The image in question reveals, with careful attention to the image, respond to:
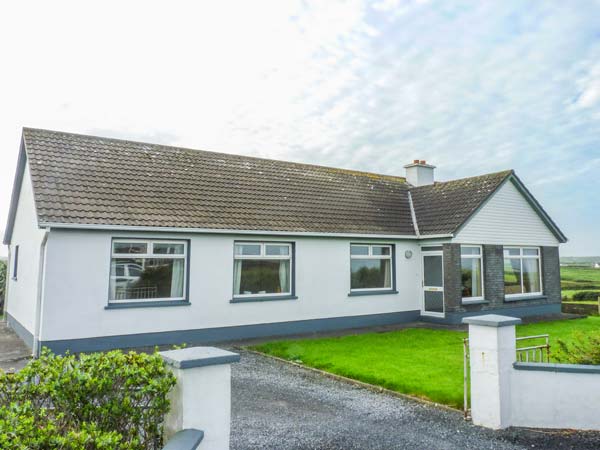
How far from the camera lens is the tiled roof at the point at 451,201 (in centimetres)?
1581

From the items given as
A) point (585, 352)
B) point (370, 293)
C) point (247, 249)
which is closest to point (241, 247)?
point (247, 249)

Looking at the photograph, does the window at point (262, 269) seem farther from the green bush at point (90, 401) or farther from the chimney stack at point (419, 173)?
the chimney stack at point (419, 173)

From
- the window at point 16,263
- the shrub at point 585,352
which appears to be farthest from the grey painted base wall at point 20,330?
the shrub at point 585,352

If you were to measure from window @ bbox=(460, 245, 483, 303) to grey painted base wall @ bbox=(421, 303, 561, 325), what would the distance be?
726 mm

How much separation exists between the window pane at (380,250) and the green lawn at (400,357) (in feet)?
10.0

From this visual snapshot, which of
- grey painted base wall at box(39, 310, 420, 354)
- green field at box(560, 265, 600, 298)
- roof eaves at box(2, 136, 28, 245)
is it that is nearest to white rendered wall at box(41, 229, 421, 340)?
grey painted base wall at box(39, 310, 420, 354)

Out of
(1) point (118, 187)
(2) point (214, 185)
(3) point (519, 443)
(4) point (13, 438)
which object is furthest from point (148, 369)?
(2) point (214, 185)

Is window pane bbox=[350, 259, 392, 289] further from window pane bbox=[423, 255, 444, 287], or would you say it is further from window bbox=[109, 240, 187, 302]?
window bbox=[109, 240, 187, 302]

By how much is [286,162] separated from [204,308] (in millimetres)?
7898

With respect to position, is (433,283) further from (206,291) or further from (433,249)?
(206,291)

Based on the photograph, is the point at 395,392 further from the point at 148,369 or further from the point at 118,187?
the point at 118,187

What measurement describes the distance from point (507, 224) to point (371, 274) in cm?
637

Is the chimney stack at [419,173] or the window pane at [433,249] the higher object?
the chimney stack at [419,173]

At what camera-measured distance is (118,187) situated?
12000 mm
